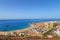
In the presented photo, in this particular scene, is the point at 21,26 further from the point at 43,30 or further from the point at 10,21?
the point at 43,30

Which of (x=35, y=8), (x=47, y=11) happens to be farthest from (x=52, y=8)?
(x=35, y=8)

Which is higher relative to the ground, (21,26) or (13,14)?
(13,14)

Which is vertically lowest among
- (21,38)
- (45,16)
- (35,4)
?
(21,38)

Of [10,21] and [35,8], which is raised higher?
[35,8]

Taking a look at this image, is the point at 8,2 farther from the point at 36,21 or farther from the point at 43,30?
the point at 43,30

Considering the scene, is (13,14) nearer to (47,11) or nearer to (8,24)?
(8,24)

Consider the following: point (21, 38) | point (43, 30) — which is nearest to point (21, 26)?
point (21, 38)

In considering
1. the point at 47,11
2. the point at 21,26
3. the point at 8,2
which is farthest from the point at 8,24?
the point at 47,11

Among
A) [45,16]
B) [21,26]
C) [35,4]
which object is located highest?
[35,4]
